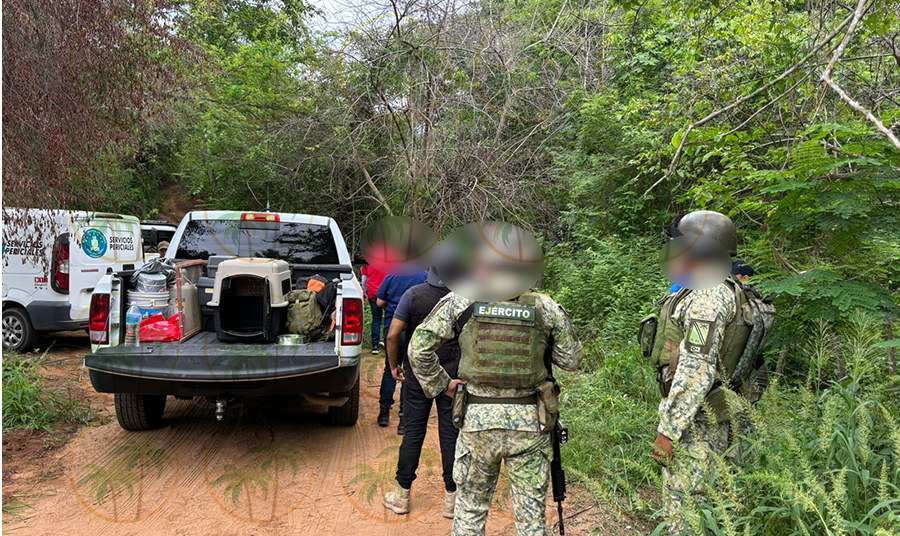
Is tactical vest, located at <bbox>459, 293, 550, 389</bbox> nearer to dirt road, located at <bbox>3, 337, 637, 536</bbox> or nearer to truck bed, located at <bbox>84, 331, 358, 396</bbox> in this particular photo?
dirt road, located at <bbox>3, 337, 637, 536</bbox>

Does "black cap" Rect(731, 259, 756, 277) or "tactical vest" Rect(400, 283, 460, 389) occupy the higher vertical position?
"black cap" Rect(731, 259, 756, 277)

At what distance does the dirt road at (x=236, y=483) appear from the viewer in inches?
135

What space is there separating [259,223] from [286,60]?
8.66m

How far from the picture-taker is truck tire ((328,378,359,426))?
4887mm

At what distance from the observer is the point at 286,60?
13.0 meters

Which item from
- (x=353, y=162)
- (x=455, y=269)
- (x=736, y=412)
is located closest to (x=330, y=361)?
(x=455, y=269)

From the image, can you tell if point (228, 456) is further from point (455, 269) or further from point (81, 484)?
point (455, 269)

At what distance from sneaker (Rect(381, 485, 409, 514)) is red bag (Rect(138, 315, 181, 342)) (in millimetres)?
2058

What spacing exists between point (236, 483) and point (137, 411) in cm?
131

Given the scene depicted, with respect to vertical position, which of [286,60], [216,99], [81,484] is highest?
[286,60]

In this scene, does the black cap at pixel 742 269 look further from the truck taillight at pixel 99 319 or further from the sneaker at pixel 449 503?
the truck taillight at pixel 99 319

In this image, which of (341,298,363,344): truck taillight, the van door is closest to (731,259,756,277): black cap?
(341,298,363,344): truck taillight

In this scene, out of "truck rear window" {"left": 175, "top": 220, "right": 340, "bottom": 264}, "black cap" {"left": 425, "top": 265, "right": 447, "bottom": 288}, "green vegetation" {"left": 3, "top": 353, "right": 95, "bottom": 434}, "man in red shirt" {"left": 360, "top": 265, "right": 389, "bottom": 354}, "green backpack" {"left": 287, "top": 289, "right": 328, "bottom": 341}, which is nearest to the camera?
"black cap" {"left": 425, "top": 265, "right": 447, "bottom": 288}

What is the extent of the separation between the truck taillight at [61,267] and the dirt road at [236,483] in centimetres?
290
